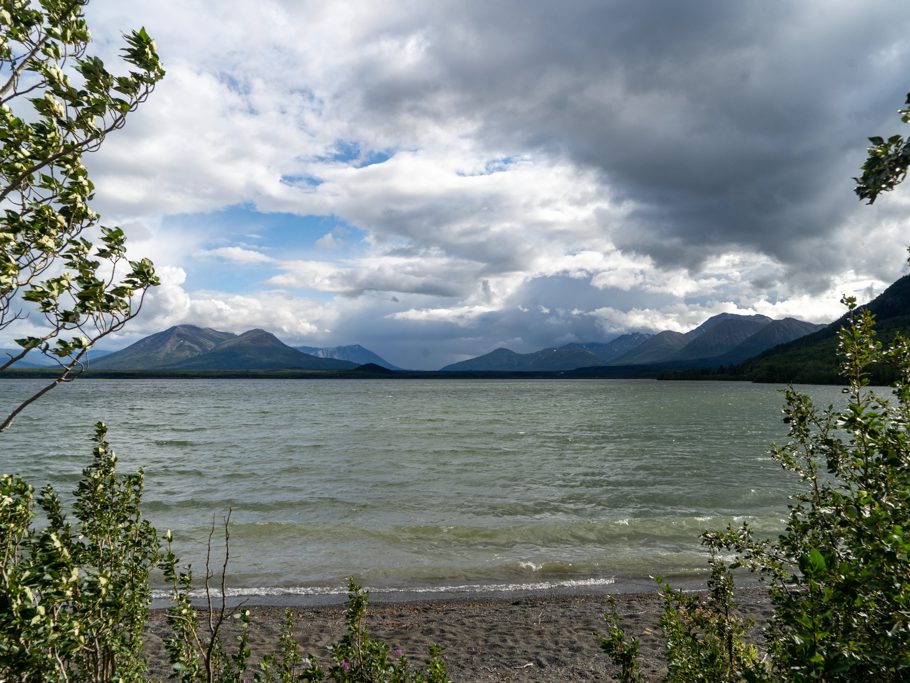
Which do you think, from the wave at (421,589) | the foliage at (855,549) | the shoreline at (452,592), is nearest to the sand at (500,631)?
the shoreline at (452,592)

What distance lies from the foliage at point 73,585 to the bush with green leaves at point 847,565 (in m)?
4.78

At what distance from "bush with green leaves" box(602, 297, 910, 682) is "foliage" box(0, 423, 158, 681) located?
15.7 feet

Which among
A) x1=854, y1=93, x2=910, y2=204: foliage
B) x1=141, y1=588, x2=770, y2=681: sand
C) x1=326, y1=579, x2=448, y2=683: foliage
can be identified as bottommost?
x1=141, y1=588, x2=770, y2=681: sand

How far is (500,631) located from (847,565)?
39.2 ft

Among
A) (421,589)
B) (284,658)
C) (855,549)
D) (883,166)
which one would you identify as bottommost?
(421,589)

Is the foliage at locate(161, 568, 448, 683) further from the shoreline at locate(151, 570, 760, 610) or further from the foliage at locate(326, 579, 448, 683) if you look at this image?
the shoreline at locate(151, 570, 760, 610)

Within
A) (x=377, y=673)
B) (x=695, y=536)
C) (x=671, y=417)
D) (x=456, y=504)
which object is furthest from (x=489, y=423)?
(x=377, y=673)

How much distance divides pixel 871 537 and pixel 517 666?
31.7 feet

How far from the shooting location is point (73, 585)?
13.3 ft

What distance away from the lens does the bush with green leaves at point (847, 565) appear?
3.10 metres

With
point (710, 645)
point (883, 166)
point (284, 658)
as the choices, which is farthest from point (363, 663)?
point (883, 166)

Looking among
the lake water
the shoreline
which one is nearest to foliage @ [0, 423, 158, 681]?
the shoreline

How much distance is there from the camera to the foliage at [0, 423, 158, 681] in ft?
11.6

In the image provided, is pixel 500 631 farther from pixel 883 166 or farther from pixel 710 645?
pixel 883 166
